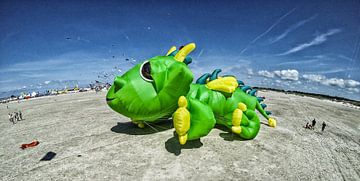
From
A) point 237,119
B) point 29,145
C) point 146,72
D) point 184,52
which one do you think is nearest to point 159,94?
point 146,72

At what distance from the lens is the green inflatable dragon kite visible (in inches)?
259

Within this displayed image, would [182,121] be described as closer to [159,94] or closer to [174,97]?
[174,97]

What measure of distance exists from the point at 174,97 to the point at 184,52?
1.94 meters

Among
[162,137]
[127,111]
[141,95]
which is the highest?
[141,95]

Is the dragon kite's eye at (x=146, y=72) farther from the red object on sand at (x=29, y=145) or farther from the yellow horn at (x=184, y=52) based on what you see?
the red object on sand at (x=29, y=145)

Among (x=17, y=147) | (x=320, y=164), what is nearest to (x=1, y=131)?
(x=17, y=147)

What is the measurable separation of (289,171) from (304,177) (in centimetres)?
44

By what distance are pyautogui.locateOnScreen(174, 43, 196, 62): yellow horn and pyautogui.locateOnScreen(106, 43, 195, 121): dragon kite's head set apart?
462 mm

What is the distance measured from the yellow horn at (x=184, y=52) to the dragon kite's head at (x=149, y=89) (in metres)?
0.46

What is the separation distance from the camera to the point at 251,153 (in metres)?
7.85

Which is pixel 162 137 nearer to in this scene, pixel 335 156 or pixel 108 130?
pixel 108 130

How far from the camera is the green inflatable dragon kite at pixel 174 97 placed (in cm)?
659

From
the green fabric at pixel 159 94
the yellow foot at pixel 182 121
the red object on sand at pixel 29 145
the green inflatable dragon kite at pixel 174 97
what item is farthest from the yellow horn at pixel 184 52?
the red object on sand at pixel 29 145

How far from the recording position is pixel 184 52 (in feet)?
26.6
